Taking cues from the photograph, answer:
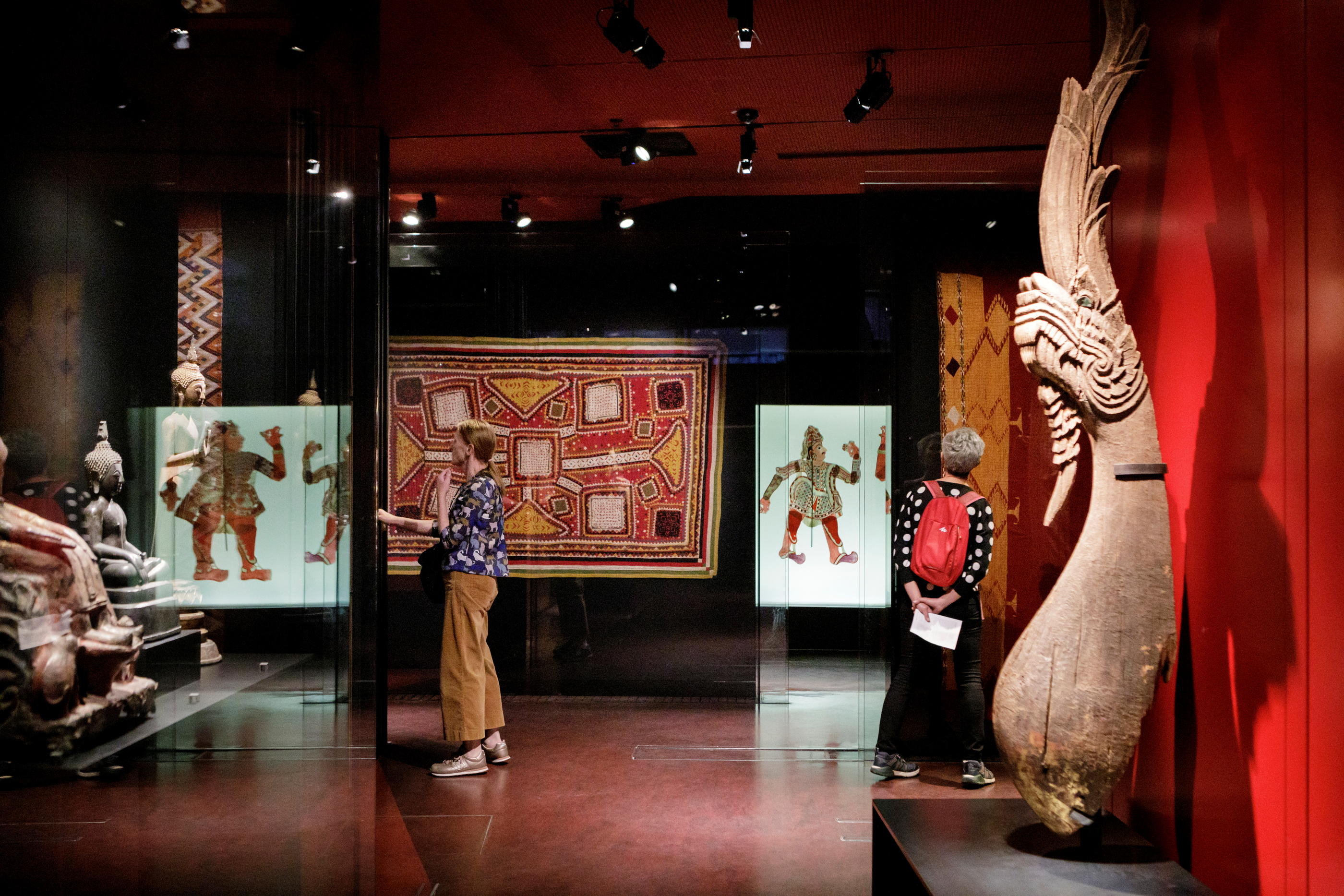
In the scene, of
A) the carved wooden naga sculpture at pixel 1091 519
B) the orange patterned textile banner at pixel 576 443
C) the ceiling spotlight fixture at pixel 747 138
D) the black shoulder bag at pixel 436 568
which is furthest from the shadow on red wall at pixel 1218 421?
the orange patterned textile banner at pixel 576 443

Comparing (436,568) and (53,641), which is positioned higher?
(53,641)

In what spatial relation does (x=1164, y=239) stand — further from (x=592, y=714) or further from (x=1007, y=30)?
(x=592, y=714)

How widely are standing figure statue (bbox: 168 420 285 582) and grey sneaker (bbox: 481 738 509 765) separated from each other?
266 centimetres

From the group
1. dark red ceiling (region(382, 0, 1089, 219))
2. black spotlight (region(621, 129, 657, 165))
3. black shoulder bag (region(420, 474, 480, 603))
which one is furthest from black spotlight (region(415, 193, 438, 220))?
black shoulder bag (region(420, 474, 480, 603))

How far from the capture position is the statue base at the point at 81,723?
98 centimetres

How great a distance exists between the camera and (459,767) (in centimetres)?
404

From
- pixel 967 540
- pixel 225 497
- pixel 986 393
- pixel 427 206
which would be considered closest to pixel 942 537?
pixel 967 540

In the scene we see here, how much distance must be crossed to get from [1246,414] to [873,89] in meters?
2.64

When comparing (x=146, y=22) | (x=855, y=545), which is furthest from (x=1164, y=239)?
(x=855, y=545)

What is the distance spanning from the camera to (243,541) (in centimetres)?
168

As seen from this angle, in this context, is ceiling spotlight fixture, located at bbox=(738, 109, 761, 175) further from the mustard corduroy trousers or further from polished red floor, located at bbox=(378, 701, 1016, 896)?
polished red floor, located at bbox=(378, 701, 1016, 896)

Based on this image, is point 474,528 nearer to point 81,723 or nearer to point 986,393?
point 986,393

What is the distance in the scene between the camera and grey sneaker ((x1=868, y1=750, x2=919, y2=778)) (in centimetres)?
384

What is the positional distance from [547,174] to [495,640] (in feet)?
8.95
